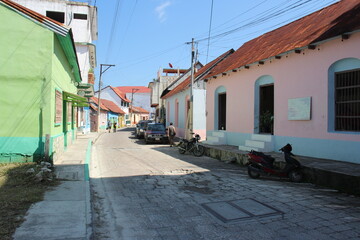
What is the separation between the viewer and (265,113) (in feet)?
42.6

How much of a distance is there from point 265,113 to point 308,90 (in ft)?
11.0

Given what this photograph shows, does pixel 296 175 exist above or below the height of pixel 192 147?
below

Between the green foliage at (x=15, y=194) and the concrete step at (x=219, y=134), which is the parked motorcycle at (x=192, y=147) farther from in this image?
the green foliage at (x=15, y=194)

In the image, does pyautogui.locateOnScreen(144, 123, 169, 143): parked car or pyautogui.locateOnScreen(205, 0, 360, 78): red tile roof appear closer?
pyautogui.locateOnScreen(205, 0, 360, 78): red tile roof

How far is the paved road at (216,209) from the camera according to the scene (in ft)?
14.0

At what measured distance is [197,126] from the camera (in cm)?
2181

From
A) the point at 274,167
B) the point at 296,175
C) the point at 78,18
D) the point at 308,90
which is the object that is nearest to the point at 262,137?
the point at 308,90

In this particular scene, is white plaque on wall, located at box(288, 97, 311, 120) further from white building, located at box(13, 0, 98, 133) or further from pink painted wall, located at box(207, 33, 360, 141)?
white building, located at box(13, 0, 98, 133)

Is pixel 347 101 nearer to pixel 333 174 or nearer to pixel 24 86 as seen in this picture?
pixel 333 174

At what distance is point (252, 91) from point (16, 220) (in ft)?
35.1

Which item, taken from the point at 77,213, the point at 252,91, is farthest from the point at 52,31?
the point at 252,91

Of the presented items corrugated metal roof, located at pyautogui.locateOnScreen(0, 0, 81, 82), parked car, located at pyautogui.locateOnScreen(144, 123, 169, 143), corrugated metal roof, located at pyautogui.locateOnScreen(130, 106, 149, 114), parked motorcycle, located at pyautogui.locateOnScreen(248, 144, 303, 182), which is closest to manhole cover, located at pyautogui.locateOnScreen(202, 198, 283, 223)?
parked motorcycle, located at pyautogui.locateOnScreen(248, 144, 303, 182)

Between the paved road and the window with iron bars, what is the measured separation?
2.53m

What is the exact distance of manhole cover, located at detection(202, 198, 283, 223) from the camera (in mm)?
4957
